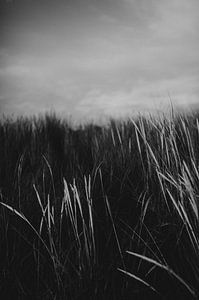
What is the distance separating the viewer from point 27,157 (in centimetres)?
181

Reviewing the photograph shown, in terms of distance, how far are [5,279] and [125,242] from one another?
358mm

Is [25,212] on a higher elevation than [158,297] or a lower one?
higher

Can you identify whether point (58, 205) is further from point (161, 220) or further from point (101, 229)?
point (161, 220)

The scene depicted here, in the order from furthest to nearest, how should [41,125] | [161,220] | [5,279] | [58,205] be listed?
[41,125] < [58,205] < [161,220] < [5,279]

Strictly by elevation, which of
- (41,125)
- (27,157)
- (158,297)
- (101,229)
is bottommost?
(158,297)

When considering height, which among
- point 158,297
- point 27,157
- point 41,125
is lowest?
point 158,297

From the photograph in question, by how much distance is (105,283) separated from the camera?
63 centimetres

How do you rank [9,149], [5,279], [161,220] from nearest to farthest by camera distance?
[5,279] → [161,220] → [9,149]

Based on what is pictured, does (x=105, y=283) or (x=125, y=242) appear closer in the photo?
(x=105, y=283)

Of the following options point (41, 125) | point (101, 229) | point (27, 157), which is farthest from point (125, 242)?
point (41, 125)

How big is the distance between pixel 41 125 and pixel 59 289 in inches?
98.7

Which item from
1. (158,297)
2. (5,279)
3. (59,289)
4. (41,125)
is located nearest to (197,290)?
(158,297)

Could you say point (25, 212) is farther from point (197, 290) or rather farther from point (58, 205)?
point (197, 290)

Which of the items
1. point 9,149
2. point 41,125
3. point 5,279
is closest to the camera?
point 5,279
